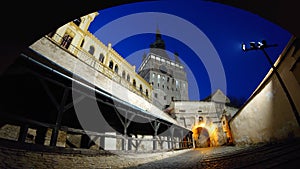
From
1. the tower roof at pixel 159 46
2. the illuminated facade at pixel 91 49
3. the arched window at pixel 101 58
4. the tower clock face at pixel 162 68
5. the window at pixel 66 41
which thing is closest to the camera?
the window at pixel 66 41

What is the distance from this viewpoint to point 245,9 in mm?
1621

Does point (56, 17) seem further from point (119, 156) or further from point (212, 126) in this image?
point (212, 126)

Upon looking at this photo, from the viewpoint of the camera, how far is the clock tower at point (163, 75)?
45.2 m

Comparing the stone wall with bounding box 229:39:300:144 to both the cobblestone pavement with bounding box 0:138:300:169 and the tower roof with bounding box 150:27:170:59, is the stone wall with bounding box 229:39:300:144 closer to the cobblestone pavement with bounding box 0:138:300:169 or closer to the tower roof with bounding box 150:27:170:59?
the cobblestone pavement with bounding box 0:138:300:169

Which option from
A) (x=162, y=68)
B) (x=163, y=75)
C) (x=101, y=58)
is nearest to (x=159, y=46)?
(x=162, y=68)

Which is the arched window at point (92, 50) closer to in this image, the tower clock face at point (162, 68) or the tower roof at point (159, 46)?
the tower clock face at point (162, 68)

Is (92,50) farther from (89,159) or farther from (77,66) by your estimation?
(89,159)

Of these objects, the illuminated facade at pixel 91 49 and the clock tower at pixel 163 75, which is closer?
the illuminated facade at pixel 91 49

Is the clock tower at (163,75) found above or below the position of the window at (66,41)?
above

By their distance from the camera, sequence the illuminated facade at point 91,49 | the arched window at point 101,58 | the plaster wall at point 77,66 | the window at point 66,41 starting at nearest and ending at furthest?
the plaster wall at point 77,66, the window at point 66,41, the illuminated facade at point 91,49, the arched window at point 101,58

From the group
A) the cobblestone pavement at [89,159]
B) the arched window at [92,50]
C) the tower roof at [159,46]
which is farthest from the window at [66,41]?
the tower roof at [159,46]

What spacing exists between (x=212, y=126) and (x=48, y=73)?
2571 centimetres

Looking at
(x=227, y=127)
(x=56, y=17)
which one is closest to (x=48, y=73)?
(x=56, y=17)

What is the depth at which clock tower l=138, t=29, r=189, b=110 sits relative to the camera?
45188mm
